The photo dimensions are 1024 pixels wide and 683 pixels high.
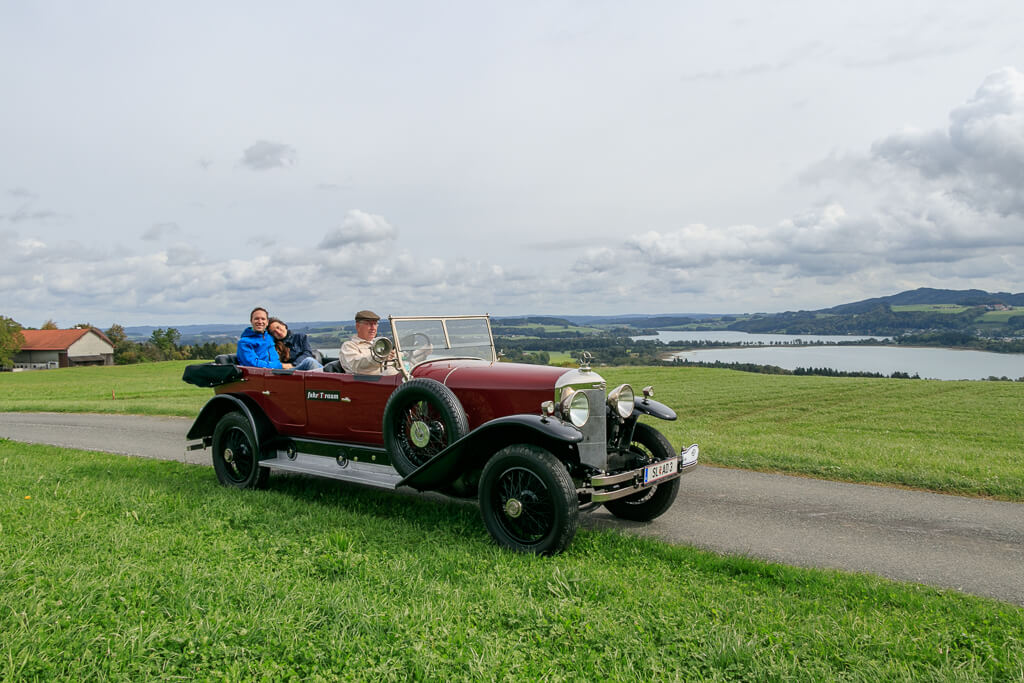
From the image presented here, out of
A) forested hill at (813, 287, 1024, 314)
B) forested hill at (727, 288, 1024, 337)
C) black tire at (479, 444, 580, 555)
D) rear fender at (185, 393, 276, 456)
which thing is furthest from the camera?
forested hill at (813, 287, 1024, 314)

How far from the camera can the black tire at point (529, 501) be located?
4.87 metres

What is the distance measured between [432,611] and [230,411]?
5.23 m

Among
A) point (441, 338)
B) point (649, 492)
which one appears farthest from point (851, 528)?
point (441, 338)

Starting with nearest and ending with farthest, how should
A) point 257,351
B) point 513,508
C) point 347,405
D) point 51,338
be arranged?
Answer: point 513,508 < point 347,405 < point 257,351 < point 51,338

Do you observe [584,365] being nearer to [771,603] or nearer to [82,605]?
[771,603]

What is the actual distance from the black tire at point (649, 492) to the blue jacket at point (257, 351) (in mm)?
4746

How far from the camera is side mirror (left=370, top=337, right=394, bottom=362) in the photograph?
21.2 ft

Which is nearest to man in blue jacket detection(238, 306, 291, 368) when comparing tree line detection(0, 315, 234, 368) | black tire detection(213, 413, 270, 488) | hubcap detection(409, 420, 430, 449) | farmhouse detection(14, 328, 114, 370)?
black tire detection(213, 413, 270, 488)

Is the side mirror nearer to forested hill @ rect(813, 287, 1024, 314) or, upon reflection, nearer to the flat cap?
the flat cap

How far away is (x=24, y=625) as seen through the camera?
320 cm

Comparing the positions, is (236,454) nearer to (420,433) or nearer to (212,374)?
(212,374)

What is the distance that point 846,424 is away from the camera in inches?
591

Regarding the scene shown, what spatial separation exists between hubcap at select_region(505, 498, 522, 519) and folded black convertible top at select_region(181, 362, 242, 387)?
14.3ft

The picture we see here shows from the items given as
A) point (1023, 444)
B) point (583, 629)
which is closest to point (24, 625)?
point (583, 629)
